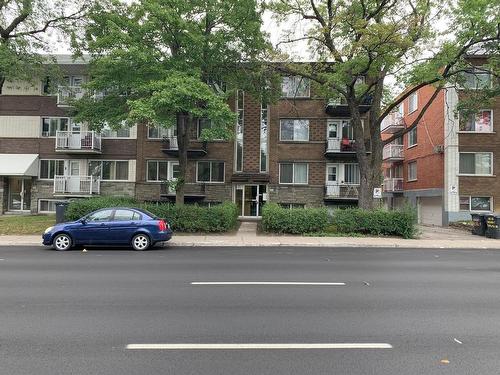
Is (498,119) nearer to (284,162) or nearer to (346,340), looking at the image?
(284,162)

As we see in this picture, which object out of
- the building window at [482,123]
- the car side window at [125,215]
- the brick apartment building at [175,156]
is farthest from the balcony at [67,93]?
the building window at [482,123]

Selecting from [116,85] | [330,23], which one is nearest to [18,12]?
[116,85]

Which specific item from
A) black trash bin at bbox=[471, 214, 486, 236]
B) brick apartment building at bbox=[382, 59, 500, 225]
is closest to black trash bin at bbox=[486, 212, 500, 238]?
black trash bin at bbox=[471, 214, 486, 236]

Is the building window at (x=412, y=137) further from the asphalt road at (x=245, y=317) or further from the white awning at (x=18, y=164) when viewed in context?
the white awning at (x=18, y=164)

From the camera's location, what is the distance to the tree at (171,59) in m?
16.9

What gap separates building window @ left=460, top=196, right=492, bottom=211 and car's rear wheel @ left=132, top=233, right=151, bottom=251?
70.1 ft

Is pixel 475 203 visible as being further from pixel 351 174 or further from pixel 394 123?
pixel 394 123

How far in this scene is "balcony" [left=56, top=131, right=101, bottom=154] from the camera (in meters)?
28.4

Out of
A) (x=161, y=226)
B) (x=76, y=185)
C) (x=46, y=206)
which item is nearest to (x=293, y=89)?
(x=76, y=185)

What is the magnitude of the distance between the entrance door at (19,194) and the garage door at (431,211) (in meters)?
28.4

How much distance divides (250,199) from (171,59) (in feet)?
42.0

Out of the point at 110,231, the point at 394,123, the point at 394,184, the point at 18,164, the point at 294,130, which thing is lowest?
the point at 110,231

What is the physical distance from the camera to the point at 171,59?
724 inches

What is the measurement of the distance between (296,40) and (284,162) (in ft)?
29.9
